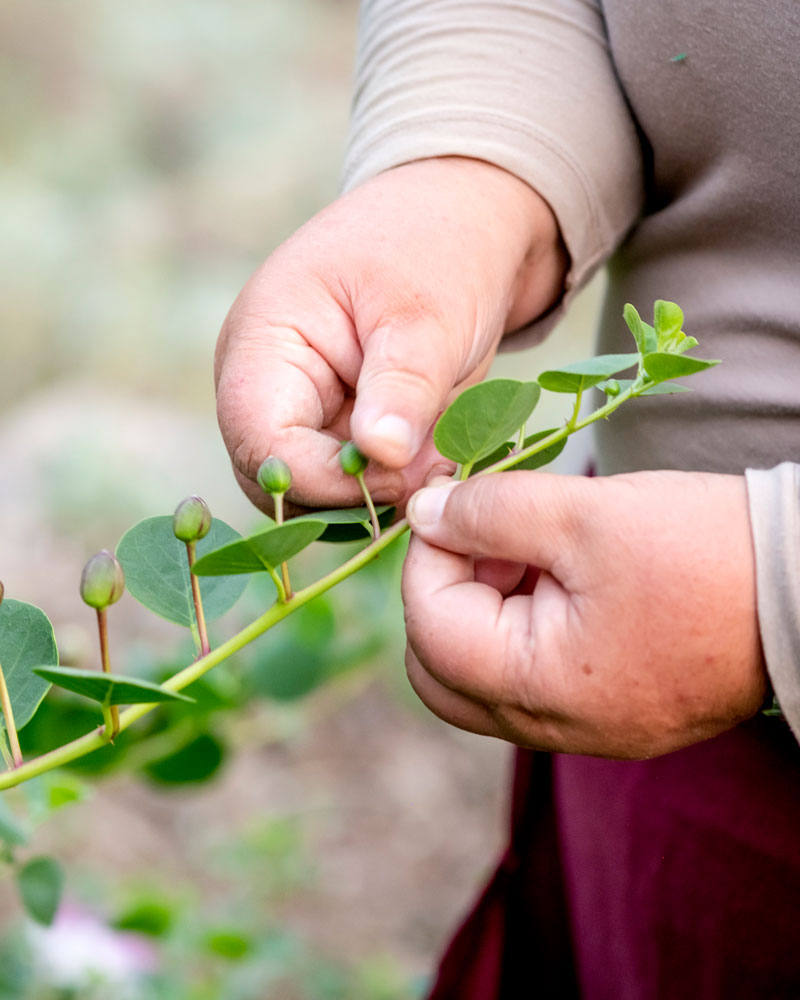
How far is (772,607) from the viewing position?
1.05ft

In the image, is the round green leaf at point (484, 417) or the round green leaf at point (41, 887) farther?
the round green leaf at point (41, 887)

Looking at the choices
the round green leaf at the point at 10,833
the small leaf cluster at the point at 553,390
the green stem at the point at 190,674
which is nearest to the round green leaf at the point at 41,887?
the round green leaf at the point at 10,833

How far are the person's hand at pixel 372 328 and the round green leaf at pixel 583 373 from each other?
5cm

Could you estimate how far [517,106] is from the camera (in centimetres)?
47

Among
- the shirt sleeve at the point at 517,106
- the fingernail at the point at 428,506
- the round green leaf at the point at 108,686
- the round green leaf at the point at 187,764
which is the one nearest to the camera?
the round green leaf at the point at 108,686

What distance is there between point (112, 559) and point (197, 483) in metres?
1.36

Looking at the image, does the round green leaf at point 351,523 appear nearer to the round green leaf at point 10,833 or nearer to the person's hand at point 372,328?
the person's hand at point 372,328

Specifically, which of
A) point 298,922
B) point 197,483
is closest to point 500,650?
point 298,922

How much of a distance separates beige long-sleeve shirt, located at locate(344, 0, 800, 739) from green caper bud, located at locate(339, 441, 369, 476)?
18 centimetres

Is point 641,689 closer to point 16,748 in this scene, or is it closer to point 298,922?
point 16,748

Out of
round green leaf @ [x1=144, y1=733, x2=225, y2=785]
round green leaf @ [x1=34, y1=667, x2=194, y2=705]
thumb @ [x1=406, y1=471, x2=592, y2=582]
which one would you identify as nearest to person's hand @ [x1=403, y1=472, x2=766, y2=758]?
thumb @ [x1=406, y1=471, x2=592, y2=582]

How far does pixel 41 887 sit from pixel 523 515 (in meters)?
0.27

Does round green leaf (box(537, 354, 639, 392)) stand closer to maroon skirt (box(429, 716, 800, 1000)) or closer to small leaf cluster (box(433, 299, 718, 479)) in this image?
small leaf cluster (box(433, 299, 718, 479))

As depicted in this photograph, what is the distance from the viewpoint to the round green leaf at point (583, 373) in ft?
0.99
